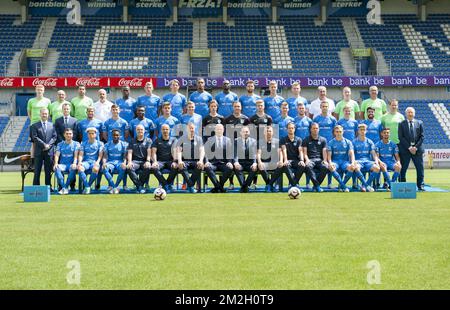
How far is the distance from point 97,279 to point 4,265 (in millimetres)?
1193

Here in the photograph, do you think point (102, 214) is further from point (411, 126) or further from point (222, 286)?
point (411, 126)

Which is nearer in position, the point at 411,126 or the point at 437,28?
the point at 411,126

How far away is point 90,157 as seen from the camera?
14102mm

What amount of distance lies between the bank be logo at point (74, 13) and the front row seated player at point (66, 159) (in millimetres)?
27427

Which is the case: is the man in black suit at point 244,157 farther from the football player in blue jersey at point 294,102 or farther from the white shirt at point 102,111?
the white shirt at point 102,111

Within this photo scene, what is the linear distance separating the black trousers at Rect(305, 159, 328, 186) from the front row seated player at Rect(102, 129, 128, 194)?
14.2ft

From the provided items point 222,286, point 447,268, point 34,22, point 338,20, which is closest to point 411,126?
point 447,268

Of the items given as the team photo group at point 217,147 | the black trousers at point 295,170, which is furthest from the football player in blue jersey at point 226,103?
the black trousers at point 295,170

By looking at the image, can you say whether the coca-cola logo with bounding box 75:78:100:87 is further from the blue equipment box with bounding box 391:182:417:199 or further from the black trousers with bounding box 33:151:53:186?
the blue equipment box with bounding box 391:182:417:199

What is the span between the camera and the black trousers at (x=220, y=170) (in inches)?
540

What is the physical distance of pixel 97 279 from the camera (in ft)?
16.7

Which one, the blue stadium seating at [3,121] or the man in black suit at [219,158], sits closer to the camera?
the man in black suit at [219,158]

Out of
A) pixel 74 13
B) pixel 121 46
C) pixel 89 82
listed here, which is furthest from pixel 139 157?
pixel 74 13

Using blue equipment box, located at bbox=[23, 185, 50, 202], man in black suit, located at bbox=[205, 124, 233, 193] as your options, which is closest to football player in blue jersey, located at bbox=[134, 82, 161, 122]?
man in black suit, located at bbox=[205, 124, 233, 193]
